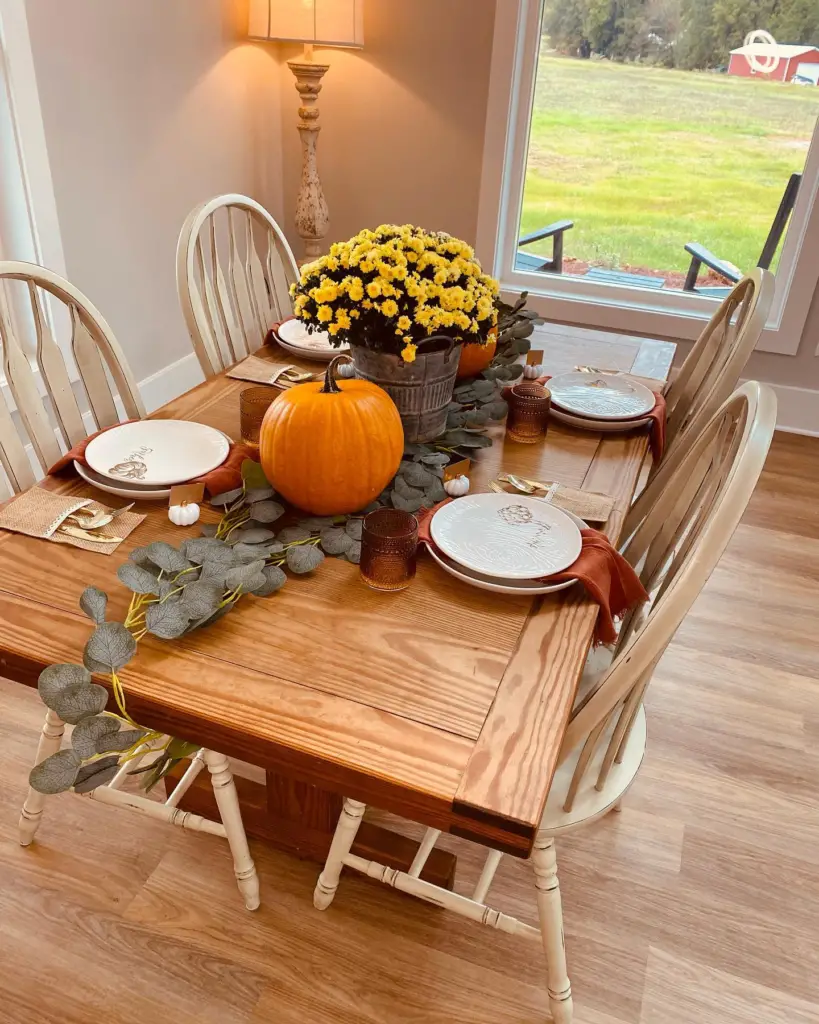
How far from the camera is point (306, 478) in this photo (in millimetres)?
1183

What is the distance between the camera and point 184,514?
3.93ft

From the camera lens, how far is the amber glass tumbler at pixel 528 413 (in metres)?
1.52

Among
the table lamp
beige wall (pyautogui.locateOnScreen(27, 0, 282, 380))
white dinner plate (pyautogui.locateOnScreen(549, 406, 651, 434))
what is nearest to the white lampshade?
the table lamp

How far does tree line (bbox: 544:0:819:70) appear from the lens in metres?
2.92

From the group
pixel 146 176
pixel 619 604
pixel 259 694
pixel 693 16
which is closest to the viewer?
pixel 259 694

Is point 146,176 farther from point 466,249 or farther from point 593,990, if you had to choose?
point 593,990

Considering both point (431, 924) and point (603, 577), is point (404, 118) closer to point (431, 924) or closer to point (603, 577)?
point (603, 577)

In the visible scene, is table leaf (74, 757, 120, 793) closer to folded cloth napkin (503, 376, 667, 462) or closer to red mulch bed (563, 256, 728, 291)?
folded cloth napkin (503, 376, 667, 462)

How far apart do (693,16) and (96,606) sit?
10.2ft

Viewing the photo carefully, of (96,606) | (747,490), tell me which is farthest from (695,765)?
(96,606)

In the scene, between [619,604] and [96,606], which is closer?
[96,606]

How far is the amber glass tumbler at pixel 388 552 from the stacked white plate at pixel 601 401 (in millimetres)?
596

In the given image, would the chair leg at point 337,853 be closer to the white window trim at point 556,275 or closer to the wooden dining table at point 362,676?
the wooden dining table at point 362,676

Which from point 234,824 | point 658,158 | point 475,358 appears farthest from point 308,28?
point 234,824
